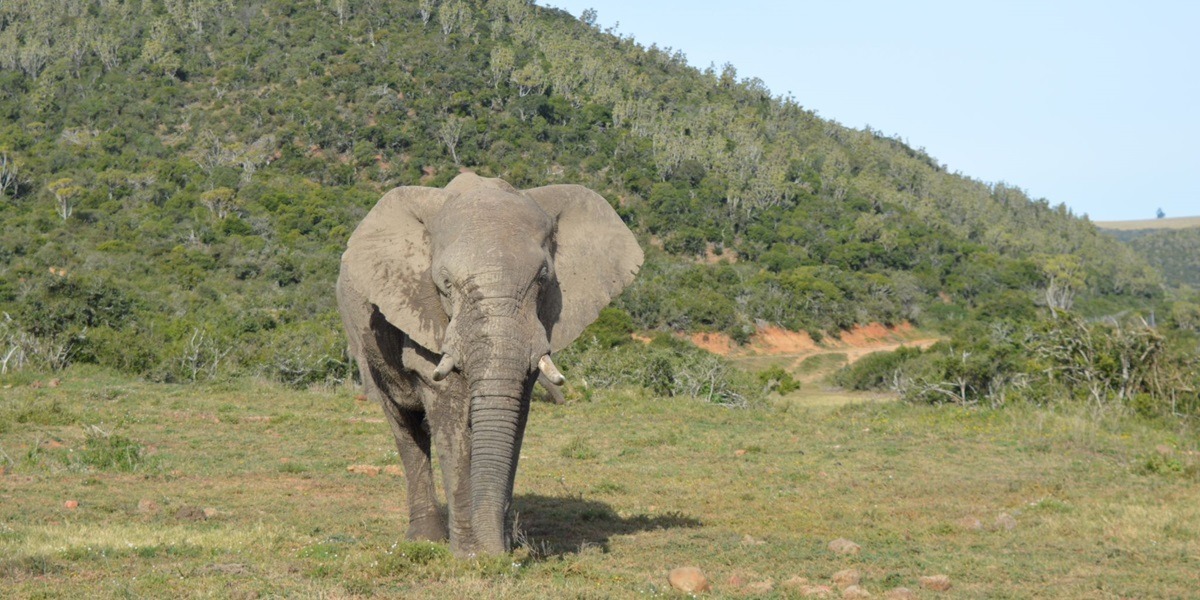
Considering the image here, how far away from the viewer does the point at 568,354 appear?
87.5 ft

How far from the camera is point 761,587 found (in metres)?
6.59

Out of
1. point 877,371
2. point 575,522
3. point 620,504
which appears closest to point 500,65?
point 877,371

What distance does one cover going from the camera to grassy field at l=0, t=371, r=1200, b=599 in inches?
259

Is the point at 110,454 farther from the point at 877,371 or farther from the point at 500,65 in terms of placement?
the point at 500,65

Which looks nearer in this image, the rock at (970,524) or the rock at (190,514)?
the rock at (190,514)

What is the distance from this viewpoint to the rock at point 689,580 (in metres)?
6.43

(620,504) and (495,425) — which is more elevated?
(495,425)

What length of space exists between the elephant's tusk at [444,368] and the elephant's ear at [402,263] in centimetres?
30

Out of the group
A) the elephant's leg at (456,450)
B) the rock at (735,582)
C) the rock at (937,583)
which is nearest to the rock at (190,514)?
the elephant's leg at (456,450)

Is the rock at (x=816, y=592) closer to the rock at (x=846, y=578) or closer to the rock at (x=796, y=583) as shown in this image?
the rock at (x=796, y=583)

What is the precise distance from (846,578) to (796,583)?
32cm

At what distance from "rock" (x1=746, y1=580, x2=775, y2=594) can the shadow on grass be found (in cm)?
132

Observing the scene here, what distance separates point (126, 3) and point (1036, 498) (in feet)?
287

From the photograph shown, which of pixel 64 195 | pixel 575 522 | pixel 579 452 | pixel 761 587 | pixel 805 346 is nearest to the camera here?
pixel 761 587
